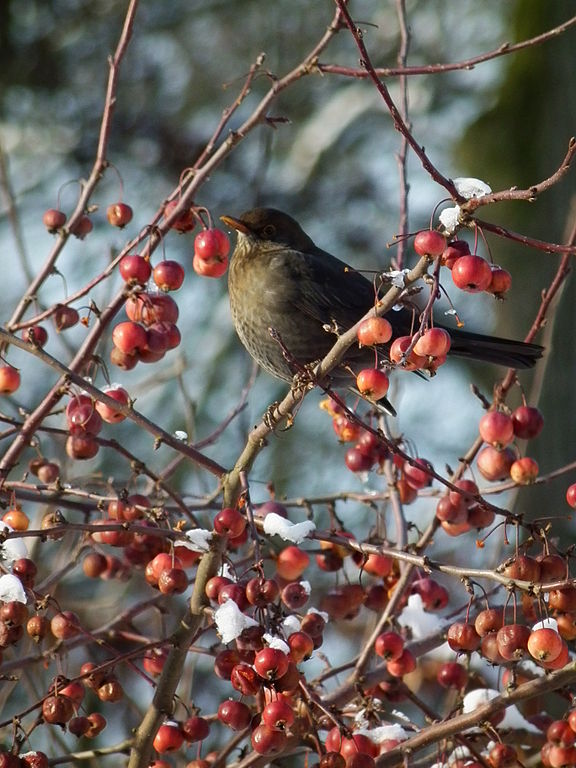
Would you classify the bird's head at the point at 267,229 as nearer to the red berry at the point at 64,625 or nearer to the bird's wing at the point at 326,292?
the bird's wing at the point at 326,292

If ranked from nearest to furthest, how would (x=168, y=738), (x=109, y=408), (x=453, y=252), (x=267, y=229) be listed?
(x=453, y=252) → (x=168, y=738) → (x=109, y=408) → (x=267, y=229)

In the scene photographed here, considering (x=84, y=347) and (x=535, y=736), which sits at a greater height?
(x=84, y=347)

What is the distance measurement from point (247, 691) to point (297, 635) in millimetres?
140

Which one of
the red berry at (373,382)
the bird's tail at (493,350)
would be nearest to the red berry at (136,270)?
the red berry at (373,382)

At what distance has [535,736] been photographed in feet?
8.27

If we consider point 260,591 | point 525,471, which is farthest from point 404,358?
point 525,471

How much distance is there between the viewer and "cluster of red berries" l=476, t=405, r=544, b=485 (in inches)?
92.4

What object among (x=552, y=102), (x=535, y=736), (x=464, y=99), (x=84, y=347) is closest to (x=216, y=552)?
(x=84, y=347)

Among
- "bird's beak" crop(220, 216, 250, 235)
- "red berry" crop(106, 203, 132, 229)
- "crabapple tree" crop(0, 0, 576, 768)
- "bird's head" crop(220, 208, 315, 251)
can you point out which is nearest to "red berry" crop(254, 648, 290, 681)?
"crabapple tree" crop(0, 0, 576, 768)

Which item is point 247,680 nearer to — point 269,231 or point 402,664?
point 402,664

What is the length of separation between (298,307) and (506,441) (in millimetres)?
1383

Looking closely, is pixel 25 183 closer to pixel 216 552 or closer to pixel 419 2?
pixel 419 2

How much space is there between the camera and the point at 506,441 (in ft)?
7.72

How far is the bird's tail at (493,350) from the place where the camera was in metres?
3.21
